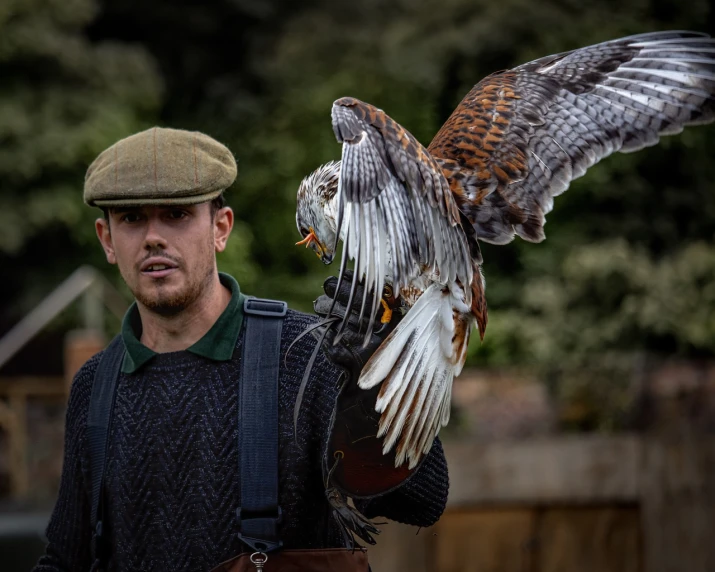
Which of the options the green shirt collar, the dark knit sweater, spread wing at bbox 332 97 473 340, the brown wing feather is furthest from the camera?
the green shirt collar

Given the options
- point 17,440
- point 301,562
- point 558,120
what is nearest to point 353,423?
point 301,562

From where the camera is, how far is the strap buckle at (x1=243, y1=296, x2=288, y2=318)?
2303 mm

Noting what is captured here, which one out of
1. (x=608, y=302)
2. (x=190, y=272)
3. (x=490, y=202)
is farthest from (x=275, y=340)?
(x=608, y=302)

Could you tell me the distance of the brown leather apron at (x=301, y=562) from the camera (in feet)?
6.74

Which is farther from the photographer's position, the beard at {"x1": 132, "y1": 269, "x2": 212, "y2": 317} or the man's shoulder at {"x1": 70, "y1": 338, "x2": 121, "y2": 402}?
the man's shoulder at {"x1": 70, "y1": 338, "x2": 121, "y2": 402}

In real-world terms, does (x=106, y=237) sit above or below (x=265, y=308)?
above

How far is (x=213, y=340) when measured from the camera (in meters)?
2.27

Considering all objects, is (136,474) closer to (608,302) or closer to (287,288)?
(608,302)

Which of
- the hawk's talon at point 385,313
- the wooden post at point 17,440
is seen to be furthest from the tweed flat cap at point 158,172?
the wooden post at point 17,440

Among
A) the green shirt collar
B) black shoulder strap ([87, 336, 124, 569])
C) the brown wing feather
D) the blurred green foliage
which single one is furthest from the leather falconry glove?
the blurred green foliage

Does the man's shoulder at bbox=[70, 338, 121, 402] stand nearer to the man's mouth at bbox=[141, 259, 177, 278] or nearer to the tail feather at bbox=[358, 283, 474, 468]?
the man's mouth at bbox=[141, 259, 177, 278]

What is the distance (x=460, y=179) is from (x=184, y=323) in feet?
2.56

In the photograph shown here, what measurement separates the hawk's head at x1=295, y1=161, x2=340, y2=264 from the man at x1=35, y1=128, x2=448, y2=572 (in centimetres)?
37

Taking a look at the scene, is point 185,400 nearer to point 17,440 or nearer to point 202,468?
point 202,468
